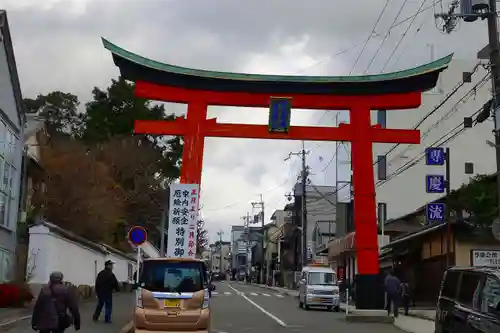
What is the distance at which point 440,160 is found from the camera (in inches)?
1062

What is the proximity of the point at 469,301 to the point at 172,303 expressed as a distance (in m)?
6.88

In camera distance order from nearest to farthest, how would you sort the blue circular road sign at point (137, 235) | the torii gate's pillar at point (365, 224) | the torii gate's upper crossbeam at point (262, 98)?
the blue circular road sign at point (137, 235) < the torii gate's pillar at point (365, 224) < the torii gate's upper crossbeam at point (262, 98)

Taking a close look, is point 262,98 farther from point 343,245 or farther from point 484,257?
point 343,245

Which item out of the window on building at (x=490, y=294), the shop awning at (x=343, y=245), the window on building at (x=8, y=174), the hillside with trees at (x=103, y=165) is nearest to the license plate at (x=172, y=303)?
the window on building at (x=490, y=294)

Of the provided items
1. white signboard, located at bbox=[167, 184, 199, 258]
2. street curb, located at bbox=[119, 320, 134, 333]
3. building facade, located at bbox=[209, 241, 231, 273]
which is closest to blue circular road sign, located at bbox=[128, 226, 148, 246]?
street curb, located at bbox=[119, 320, 134, 333]

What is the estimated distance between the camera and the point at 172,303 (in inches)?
615

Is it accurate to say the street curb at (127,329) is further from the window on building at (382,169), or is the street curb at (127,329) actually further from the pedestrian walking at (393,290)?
the window on building at (382,169)

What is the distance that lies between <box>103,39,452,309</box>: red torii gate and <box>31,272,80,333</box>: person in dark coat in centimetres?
1591

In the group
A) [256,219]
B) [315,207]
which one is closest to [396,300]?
[315,207]

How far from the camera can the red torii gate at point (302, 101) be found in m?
26.4

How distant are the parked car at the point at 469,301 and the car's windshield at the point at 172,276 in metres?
5.64

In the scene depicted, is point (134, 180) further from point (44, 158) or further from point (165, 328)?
point (165, 328)

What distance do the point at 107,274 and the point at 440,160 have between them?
14.0 m

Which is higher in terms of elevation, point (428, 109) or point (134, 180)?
point (428, 109)
